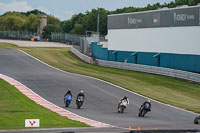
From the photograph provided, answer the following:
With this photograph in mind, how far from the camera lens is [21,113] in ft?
84.8

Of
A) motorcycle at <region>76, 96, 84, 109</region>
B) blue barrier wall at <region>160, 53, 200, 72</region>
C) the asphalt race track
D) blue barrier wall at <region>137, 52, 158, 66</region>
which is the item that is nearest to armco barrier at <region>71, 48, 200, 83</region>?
blue barrier wall at <region>160, 53, 200, 72</region>

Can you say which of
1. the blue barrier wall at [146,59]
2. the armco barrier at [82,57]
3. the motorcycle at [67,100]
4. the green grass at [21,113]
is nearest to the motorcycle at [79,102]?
the motorcycle at [67,100]

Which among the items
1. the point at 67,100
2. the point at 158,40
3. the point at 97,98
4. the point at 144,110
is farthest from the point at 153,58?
the point at 144,110

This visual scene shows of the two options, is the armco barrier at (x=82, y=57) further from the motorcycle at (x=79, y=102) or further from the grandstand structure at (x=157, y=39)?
the motorcycle at (x=79, y=102)

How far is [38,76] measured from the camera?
46531 millimetres

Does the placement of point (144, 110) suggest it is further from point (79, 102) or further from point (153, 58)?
point (153, 58)

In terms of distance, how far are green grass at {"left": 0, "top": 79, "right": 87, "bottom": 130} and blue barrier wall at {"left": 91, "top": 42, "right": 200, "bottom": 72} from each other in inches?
861

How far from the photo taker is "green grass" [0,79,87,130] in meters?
22.3

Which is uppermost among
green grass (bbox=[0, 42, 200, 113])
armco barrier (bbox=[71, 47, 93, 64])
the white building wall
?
the white building wall

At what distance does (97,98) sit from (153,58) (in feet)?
81.4

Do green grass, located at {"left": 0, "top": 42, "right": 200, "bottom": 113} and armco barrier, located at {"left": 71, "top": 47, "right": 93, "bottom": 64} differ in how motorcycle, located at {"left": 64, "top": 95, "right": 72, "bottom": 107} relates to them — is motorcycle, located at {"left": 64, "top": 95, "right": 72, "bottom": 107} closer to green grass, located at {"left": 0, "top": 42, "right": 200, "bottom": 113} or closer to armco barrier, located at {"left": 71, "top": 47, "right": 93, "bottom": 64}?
green grass, located at {"left": 0, "top": 42, "right": 200, "bottom": 113}

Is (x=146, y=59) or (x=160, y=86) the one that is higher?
(x=146, y=59)

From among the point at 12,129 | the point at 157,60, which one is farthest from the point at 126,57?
the point at 12,129

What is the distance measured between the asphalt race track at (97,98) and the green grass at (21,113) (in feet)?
6.51
